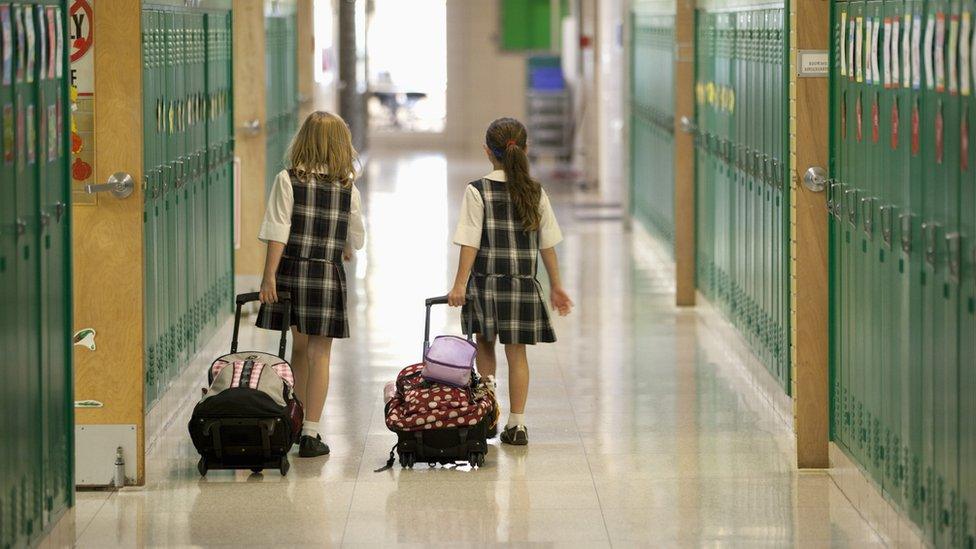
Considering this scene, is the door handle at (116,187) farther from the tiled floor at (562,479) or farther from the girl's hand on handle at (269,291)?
the tiled floor at (562,479)

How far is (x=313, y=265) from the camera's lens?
631cm

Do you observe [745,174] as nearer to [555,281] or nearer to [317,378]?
[555,281]

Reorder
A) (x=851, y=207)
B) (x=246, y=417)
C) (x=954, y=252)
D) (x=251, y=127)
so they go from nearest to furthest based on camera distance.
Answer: (x=954, y=252) → (x=851, y=207) → (x=246, y=417) → (x=251, y=127)

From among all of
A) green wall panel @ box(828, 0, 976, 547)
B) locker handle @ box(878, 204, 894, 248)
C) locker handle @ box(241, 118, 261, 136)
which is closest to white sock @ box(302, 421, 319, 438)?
green wall panel @ box(828, 0, 976, 547)

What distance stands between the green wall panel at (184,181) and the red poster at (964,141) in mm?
3060

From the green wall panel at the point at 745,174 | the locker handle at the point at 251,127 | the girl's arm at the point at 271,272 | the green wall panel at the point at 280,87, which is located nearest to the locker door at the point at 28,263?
the girl's arm at the point at 271,272

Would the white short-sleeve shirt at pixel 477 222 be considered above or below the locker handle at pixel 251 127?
below

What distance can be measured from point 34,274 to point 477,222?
7.34 ft

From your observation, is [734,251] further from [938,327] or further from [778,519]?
[938,327]

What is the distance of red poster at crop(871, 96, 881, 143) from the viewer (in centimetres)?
517

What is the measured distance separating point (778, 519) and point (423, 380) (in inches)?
60.2

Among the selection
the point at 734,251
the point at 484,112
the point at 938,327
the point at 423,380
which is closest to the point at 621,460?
the point at 423,380

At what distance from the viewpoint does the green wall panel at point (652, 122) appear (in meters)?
12.3

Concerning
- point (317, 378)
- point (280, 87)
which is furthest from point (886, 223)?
point (280, 87)
